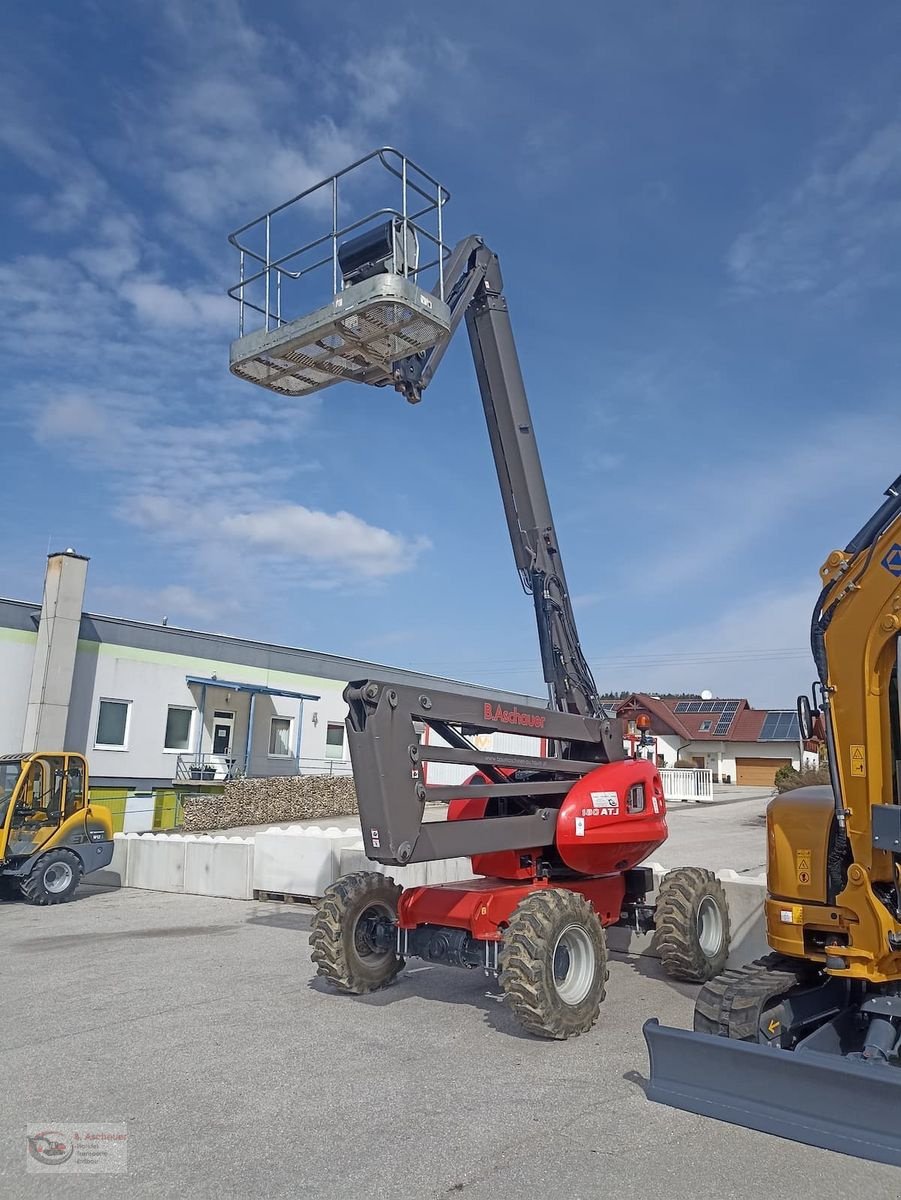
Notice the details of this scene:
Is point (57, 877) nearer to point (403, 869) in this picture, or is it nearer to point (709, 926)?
point (403, 869)

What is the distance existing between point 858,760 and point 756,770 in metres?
46.4

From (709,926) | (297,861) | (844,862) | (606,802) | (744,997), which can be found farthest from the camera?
(297,861)

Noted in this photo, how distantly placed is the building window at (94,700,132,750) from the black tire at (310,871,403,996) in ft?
62.3

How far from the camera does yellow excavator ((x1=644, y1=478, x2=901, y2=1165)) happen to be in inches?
189

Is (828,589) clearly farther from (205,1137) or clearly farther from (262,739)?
(262,739)

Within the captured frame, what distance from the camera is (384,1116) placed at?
5461 millimetres

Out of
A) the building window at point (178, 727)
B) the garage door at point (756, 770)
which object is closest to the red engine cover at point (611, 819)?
the building window at point (178, 727)

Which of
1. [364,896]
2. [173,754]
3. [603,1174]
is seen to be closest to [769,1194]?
[603,1174]

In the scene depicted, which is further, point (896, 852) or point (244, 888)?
point (244, 888)

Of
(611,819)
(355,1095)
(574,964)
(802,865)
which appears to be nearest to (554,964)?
(574,964)

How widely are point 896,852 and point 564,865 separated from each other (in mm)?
4137

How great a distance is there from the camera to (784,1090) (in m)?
3.97

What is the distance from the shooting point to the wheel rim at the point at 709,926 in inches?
343

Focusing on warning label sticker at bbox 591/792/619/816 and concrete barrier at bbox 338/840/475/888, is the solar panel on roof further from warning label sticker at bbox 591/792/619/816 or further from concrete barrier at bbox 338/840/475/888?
warning label sticker at bbox 591/792/619/816
